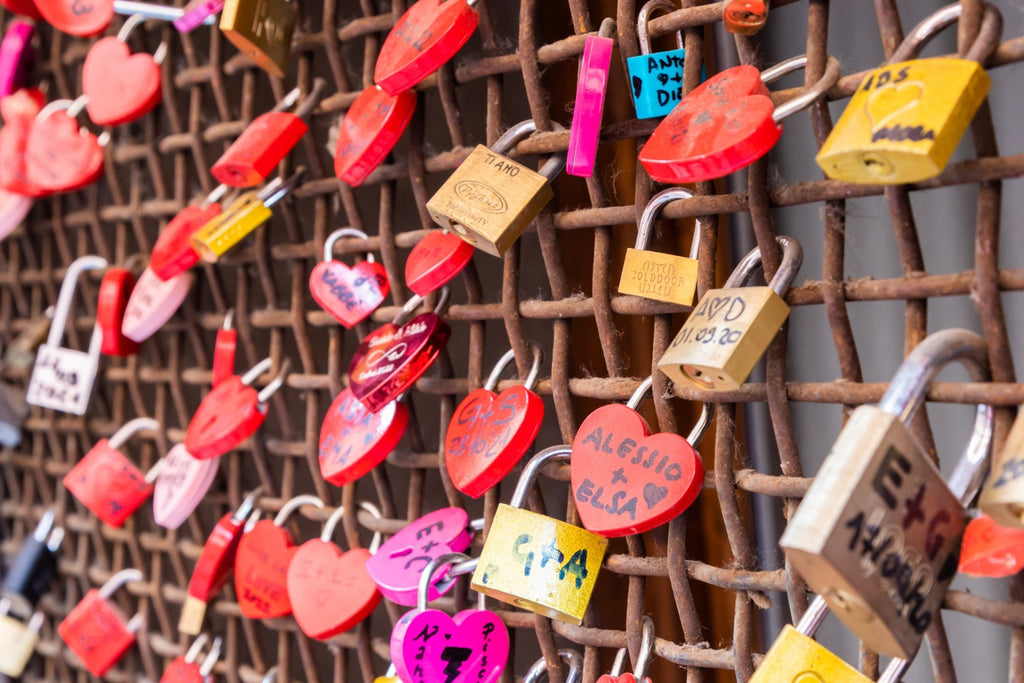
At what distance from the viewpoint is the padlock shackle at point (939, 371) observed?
36cm

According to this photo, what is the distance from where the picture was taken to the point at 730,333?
0.41 metres

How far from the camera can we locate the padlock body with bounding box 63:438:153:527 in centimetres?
80

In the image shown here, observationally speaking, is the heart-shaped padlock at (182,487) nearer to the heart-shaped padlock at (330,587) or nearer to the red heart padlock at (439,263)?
the heart-shaped padlock at (330,587)

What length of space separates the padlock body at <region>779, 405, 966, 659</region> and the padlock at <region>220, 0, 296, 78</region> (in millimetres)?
469

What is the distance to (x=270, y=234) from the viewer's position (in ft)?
2.42

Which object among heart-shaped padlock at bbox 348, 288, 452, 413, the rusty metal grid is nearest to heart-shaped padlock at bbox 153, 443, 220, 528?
the rusty metal grid

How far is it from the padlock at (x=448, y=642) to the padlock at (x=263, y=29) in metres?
0.36

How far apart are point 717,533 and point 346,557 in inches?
10.4

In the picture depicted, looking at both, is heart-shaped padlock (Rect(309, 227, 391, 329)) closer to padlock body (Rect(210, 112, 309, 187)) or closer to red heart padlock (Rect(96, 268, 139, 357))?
padlock body (Rect(210, 112, 309, 187))

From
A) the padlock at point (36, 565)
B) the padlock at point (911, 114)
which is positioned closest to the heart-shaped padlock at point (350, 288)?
the padlock at point (911, 114)

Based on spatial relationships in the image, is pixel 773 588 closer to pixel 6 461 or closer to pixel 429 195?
pixel 429 195

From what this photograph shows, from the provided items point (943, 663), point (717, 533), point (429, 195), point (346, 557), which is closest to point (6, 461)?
point (346, 557)

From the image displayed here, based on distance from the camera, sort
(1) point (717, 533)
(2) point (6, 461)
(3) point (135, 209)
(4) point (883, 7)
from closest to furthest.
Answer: (4) point (883, 7) → (1) point (717, 533) → (3) point (135, 209) → (2) point (6, 461)

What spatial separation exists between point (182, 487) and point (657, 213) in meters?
0.47
